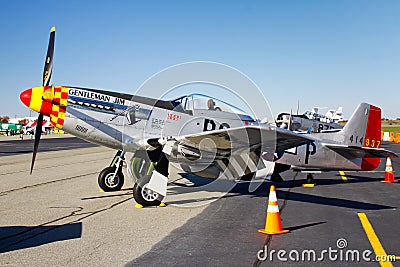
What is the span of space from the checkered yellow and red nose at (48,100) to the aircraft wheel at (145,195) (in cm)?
236

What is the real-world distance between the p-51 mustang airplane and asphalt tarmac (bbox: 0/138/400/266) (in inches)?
25.0

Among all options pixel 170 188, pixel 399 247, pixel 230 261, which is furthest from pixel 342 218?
pixel 170 188

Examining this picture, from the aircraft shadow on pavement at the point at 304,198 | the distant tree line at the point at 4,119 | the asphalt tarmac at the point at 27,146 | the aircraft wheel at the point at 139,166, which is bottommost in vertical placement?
the distant tree line at the point at 4,119

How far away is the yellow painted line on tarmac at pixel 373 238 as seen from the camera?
4316 millimetres

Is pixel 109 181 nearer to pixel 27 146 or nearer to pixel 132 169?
pixel 132 169

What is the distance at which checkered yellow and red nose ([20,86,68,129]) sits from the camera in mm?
8125

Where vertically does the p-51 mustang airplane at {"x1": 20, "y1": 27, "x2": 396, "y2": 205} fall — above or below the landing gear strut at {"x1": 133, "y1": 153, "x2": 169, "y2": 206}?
above

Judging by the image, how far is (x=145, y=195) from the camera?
7594 mm

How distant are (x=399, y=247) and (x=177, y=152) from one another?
4.40 meters

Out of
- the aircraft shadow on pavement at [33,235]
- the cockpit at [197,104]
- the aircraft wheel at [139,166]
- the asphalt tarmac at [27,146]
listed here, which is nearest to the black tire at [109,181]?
the aircraft wheel at [139,166]

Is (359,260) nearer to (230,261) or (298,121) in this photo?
(230,261)

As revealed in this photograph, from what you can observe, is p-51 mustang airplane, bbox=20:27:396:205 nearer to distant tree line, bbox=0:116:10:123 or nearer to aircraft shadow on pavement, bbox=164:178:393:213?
aircraft shadow on pavement, bbox=164:178:393:213

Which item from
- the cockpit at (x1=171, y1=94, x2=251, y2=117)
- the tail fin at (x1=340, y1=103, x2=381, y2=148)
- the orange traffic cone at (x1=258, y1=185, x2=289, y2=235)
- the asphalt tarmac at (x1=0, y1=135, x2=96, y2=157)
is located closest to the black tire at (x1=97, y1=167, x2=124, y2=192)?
the cockpit at (x1=171, y1=94, x2=251, y2=117)

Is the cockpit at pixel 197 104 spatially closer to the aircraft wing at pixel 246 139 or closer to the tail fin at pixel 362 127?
the aircraft wing at pixel 246 139
